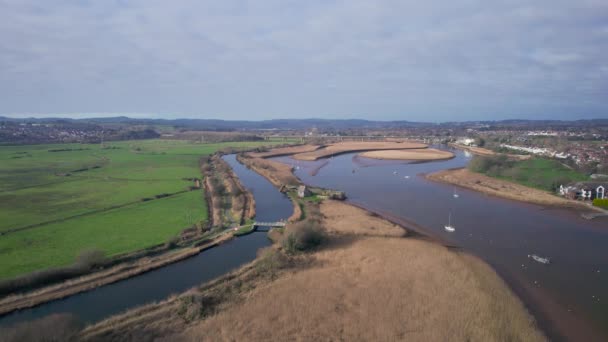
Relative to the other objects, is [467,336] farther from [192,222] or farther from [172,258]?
[192,222]

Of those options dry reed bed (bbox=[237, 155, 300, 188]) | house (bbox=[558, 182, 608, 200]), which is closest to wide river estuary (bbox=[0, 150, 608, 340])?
dry reed bed (bbox=[237, 155, 300, 188])

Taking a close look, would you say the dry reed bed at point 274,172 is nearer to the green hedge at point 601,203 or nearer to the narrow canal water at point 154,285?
the narrow canal water at point 154,285

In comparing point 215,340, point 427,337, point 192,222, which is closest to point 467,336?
point 427,337

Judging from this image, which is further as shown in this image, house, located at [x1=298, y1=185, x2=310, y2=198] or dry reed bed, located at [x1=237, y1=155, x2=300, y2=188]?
dry reed bed, located at [x1=237, y1=155, x2=300, y2=188]

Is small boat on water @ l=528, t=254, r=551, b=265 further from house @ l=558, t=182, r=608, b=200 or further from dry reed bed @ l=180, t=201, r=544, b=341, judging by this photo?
house @ l=558, t=182, r=608, b=200

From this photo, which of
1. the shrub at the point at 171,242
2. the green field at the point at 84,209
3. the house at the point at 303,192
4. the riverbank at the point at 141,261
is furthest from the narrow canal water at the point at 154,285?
the house at the point at 303,192

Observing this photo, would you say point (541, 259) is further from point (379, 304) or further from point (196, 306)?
point (196, 306)

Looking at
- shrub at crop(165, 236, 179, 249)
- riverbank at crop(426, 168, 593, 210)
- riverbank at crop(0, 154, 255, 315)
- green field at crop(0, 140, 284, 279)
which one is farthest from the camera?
riverbank at crop(426, 168, 593, 210)
